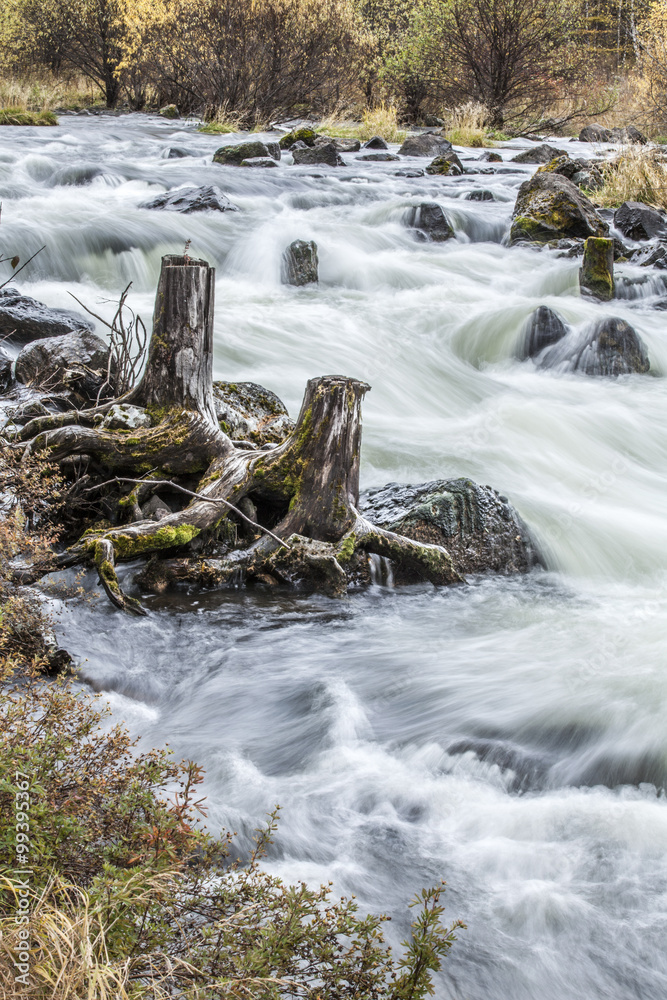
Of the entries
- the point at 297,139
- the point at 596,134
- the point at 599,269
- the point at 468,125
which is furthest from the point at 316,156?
the point at 596,134

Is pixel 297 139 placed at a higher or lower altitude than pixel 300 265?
higher

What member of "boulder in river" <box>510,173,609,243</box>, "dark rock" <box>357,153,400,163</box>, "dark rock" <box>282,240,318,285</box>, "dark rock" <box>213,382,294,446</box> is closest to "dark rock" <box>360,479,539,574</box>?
"dark rock" <box>213,382,294,446</box>

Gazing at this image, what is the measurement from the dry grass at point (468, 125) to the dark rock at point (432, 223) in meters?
10.1

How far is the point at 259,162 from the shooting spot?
1590 cm

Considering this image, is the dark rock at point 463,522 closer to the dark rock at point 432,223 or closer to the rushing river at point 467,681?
the rushing river at point 467,681

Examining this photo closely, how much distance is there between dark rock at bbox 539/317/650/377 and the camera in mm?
8727

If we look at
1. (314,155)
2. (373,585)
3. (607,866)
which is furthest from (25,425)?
(314,155)

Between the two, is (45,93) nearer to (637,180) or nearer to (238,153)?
(238,153)

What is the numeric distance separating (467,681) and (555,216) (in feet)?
34.2

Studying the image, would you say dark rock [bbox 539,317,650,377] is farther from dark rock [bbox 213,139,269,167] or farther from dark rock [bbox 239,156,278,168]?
A: dark rock [bbox 213,139,269,167]

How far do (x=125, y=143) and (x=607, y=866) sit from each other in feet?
56.2

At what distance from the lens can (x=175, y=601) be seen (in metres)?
4.43

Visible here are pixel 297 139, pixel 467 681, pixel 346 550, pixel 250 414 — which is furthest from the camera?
pixel 297 139

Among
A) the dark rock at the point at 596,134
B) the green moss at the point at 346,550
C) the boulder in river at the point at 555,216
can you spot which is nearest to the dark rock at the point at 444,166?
the boulder in river at the point at 555,216
